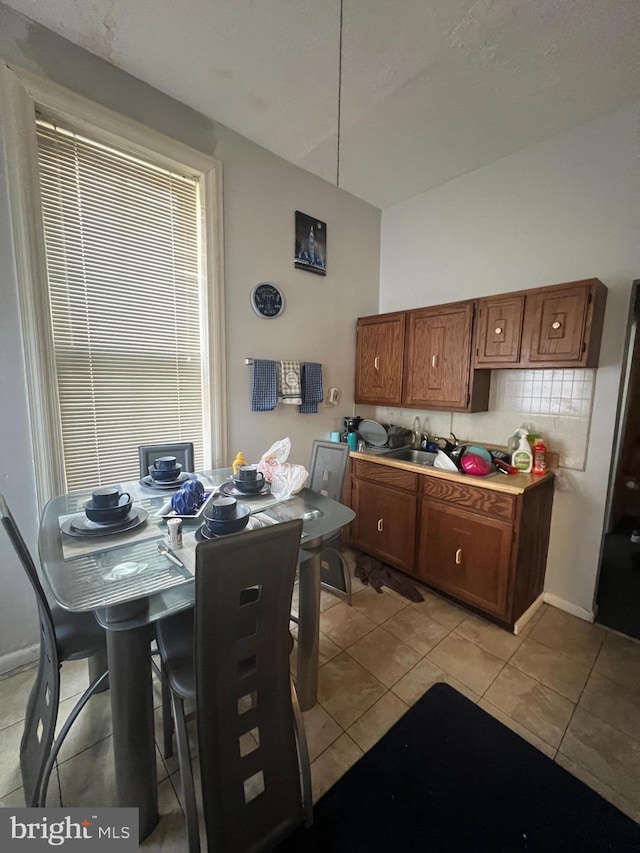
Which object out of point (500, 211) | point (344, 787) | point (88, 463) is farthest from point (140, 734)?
point (500, 211)

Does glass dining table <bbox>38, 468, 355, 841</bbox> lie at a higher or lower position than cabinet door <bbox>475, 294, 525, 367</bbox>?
lower

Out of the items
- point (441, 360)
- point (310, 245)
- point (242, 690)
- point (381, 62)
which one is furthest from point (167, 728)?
point (381, 62)

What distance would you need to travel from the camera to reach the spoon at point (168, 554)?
105 cm

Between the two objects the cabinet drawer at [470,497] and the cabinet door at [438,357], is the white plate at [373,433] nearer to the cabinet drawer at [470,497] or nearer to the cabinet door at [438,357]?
the cabinet door at [438,357]

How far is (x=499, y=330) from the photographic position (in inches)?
83.4

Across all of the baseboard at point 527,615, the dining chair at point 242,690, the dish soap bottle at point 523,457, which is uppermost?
the dish soap bottle at point 523,457

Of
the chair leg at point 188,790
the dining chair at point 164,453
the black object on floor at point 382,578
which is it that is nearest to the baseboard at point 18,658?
the dining chair at point 164,453

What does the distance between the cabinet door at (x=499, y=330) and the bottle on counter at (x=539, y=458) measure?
1.80 feet

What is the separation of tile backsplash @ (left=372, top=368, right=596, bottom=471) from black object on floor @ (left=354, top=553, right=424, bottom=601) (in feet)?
3.77

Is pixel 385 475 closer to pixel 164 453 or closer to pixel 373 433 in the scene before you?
pixel 373 433

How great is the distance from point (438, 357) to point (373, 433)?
0.80 meters

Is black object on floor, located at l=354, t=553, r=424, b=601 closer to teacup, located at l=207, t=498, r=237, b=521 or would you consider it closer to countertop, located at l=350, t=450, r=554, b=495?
countertop, located at l=350, t=450, r=554, b=495

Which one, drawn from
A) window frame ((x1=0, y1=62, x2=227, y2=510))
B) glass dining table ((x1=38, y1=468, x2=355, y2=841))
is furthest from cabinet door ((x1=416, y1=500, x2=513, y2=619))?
window frame ((x1=0, y1=62, x2=227, y2=510))

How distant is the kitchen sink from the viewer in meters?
2.67
